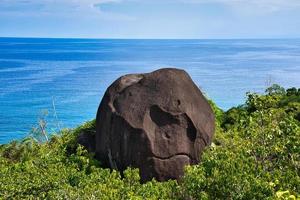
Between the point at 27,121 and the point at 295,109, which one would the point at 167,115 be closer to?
the point at 295,109

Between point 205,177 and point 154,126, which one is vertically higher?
point 154,126

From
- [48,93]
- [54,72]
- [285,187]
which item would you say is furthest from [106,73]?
[285,187]

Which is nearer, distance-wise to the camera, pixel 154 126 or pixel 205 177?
pixel 205 177

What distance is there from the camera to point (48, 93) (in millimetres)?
Result: 66812

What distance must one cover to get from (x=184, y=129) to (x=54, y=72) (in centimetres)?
8117

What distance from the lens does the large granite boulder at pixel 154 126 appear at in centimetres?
1453

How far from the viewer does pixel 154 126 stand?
1474cm

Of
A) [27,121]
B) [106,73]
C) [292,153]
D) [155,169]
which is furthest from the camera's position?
[106,73]

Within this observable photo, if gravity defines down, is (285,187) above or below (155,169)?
above

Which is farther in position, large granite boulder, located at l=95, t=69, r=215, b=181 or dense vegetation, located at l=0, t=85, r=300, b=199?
large granite boulder, located at l=95, t=69, r=215, b=181

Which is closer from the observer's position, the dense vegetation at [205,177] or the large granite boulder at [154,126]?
the dense vegetation at [205,177]

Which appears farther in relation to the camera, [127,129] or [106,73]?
[106,73]

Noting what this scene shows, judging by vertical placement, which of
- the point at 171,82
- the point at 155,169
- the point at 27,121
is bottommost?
the point at 27,121

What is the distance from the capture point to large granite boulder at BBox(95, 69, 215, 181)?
14.5m
